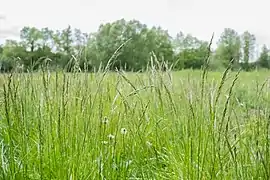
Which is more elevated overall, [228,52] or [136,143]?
[228,52]

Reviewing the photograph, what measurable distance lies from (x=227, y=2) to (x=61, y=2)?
2353 mm

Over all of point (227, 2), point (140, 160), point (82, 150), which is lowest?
point (140, 160)

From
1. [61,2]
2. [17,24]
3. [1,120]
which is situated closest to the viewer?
[1,120]

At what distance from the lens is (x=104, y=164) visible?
1.35 metres

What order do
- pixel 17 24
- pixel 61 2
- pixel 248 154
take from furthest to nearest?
1. pixel 17 24
2. pixel 61 2
3. pixel 248 154

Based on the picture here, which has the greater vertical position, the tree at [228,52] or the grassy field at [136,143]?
the tree at [228,52]

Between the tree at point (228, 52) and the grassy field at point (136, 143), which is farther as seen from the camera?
the tree at point (228, 52)

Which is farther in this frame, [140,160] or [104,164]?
[140,160]

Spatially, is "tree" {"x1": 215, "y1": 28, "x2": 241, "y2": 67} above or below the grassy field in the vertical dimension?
above

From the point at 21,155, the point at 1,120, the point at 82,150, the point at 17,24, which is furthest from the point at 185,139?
the point at 17,24

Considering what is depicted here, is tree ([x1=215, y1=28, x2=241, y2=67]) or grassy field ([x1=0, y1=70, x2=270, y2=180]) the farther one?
tree ([x1=215, y1=28, x2=241, y2=67])

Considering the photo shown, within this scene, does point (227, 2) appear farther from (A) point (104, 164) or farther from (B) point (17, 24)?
(B) point (17, 24)

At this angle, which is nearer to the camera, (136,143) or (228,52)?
(136,143)

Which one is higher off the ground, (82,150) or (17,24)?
(17,24)
